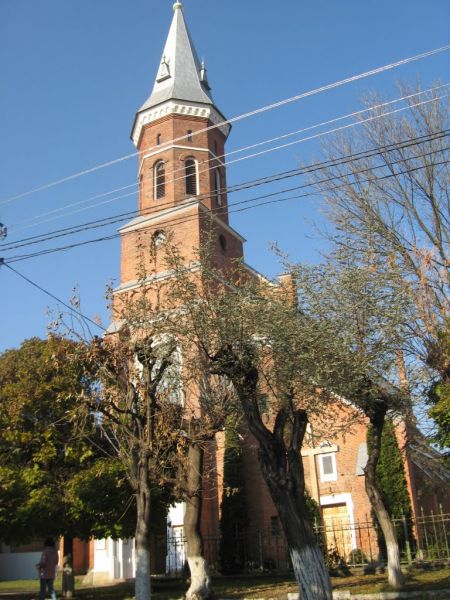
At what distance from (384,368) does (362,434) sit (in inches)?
430

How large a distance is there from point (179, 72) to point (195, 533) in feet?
81.1

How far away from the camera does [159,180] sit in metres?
29.3

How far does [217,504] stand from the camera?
929 inches

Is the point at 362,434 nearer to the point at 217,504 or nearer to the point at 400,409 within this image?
the point at 217,504

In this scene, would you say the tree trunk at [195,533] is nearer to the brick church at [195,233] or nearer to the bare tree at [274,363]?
the bare tree at [274,363]

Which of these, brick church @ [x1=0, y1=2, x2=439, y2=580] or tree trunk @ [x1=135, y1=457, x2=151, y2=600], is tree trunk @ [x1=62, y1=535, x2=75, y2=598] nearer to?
brick church @ [x1=0, y1=2, x2=439, y2=580]

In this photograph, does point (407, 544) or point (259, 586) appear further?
point (407, 544)

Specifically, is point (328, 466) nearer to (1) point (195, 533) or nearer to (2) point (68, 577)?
(1) point (195, 533)

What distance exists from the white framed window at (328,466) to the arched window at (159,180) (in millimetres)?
13636

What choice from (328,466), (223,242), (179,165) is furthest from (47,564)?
(179,165)

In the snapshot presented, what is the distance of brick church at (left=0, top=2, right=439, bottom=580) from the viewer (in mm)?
21938

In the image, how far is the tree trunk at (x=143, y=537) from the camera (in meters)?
11.5

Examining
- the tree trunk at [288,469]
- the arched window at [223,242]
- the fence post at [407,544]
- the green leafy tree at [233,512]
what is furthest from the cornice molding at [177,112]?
the tree trunk at [288,469]

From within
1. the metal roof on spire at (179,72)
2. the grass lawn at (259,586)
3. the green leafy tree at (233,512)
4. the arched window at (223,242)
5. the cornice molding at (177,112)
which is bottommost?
the grass lawn at (259,586)
